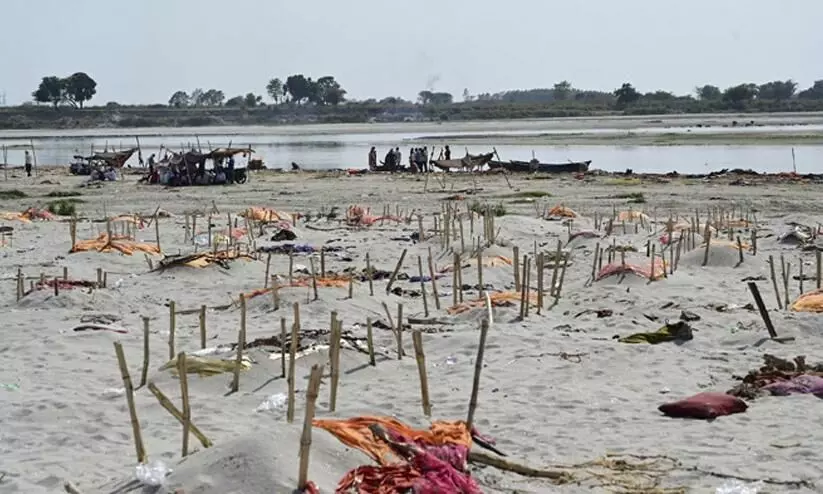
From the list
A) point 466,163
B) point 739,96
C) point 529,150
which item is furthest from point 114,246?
point 739,96

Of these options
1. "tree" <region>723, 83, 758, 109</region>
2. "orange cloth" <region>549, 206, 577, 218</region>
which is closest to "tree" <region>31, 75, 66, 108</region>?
"tree" <region>723, 83, 758, 109</region>

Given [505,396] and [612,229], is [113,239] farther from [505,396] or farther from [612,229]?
[505,396]

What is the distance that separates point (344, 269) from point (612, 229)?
16.8 ft

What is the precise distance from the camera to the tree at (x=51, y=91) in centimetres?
10200

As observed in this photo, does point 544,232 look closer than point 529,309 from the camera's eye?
No

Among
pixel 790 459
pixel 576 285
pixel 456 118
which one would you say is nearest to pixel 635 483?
pixel 790 459

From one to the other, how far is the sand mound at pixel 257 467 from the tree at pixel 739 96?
9383 cm

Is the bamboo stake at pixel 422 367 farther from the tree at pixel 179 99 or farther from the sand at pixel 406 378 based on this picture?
the tree at pixel 179 99

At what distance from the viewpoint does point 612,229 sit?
16.8 m

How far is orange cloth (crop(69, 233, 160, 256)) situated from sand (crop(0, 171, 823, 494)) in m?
0.22

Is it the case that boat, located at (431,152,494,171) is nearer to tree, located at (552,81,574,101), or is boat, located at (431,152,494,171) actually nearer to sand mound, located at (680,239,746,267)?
sand mound, located at (680,239,746,267)

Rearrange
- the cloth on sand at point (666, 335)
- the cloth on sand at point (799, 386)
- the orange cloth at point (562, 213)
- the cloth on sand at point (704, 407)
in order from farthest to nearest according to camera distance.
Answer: the orange cloth at point (562, 213), the cloth on sand at point (666, 335), the cloth on sand at point (799, 386), the cloth on sand at point (704, 407)

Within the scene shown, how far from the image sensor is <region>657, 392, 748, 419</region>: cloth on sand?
21.5ft

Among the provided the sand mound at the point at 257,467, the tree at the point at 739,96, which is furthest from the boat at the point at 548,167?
the tree at the point at 739,96
